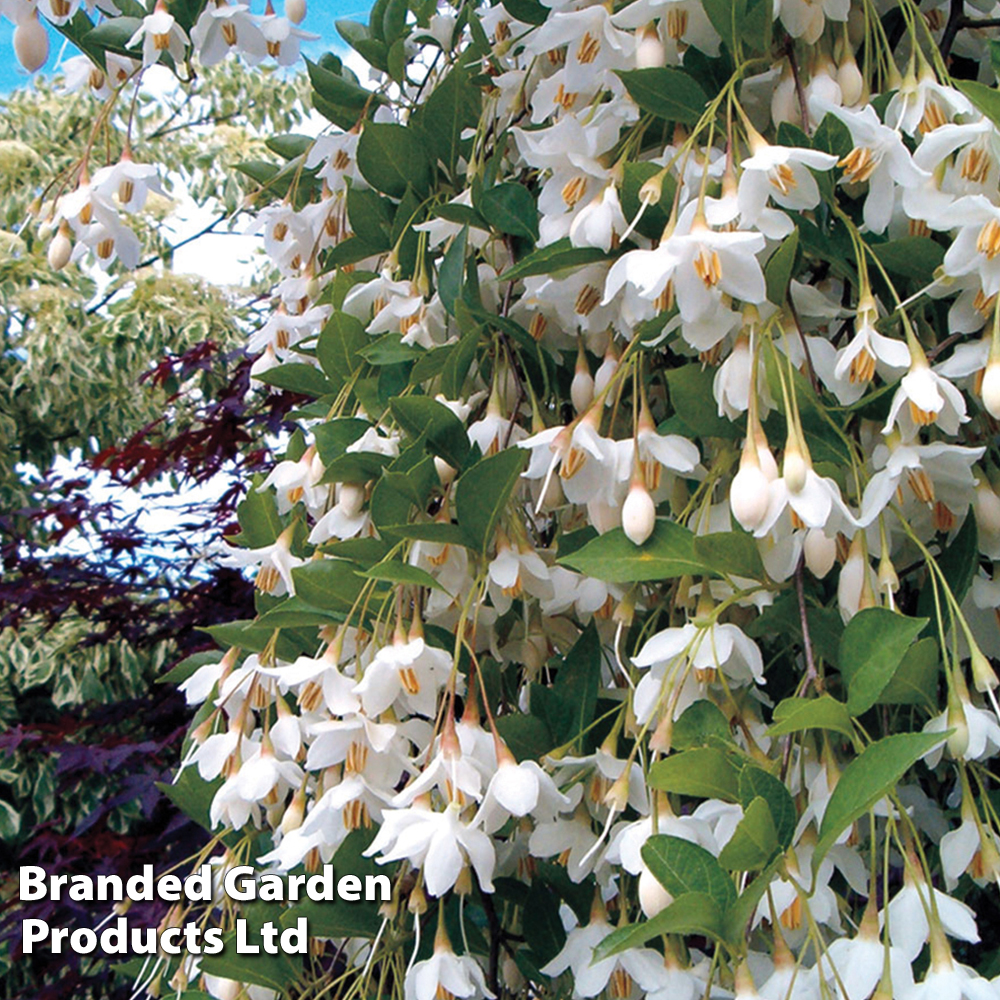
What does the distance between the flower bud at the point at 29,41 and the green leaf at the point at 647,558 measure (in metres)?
0.68

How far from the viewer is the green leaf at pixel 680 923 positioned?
0.50 meters

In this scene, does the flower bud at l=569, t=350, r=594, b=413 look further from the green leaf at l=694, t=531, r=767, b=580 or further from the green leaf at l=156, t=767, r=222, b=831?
the green leaf at l=156, t=767, r=222, b=831

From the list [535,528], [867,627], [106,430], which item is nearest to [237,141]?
[106,430]

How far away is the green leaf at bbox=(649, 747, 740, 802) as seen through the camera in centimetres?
55

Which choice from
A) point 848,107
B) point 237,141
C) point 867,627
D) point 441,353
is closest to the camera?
point 867,627

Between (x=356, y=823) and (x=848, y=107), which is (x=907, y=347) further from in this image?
(x=356, y=823)

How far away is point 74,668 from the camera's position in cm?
310

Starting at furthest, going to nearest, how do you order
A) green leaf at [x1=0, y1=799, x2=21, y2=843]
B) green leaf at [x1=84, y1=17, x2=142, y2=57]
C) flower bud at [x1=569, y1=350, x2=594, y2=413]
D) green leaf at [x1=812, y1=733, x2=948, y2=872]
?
green leaf at [x1=0, y1=799, x2=21, y2=843], green leaf at [x1=84, y1=17, x2=142, y2=57], flower bud at [x1=569, y1=350, x2=594, y2=413], green leaf at [x1=812, y1=733, x2=948, y2=872]

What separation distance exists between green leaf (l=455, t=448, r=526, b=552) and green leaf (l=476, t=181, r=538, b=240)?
0.22m

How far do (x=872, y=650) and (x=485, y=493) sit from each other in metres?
0.26

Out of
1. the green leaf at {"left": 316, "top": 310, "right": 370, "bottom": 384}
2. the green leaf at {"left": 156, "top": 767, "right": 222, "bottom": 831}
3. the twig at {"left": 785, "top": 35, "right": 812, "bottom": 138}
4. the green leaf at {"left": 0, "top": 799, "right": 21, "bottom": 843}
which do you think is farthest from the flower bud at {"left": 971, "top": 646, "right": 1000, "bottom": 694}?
the green leaf at {"left": 0, "top": 799, "right": 21, "bottom": 843}

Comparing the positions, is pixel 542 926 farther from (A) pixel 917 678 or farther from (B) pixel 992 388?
(B) pixel 992 388

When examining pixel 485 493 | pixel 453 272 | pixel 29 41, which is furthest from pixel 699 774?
pixel 29 41

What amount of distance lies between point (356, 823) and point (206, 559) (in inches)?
61.1
